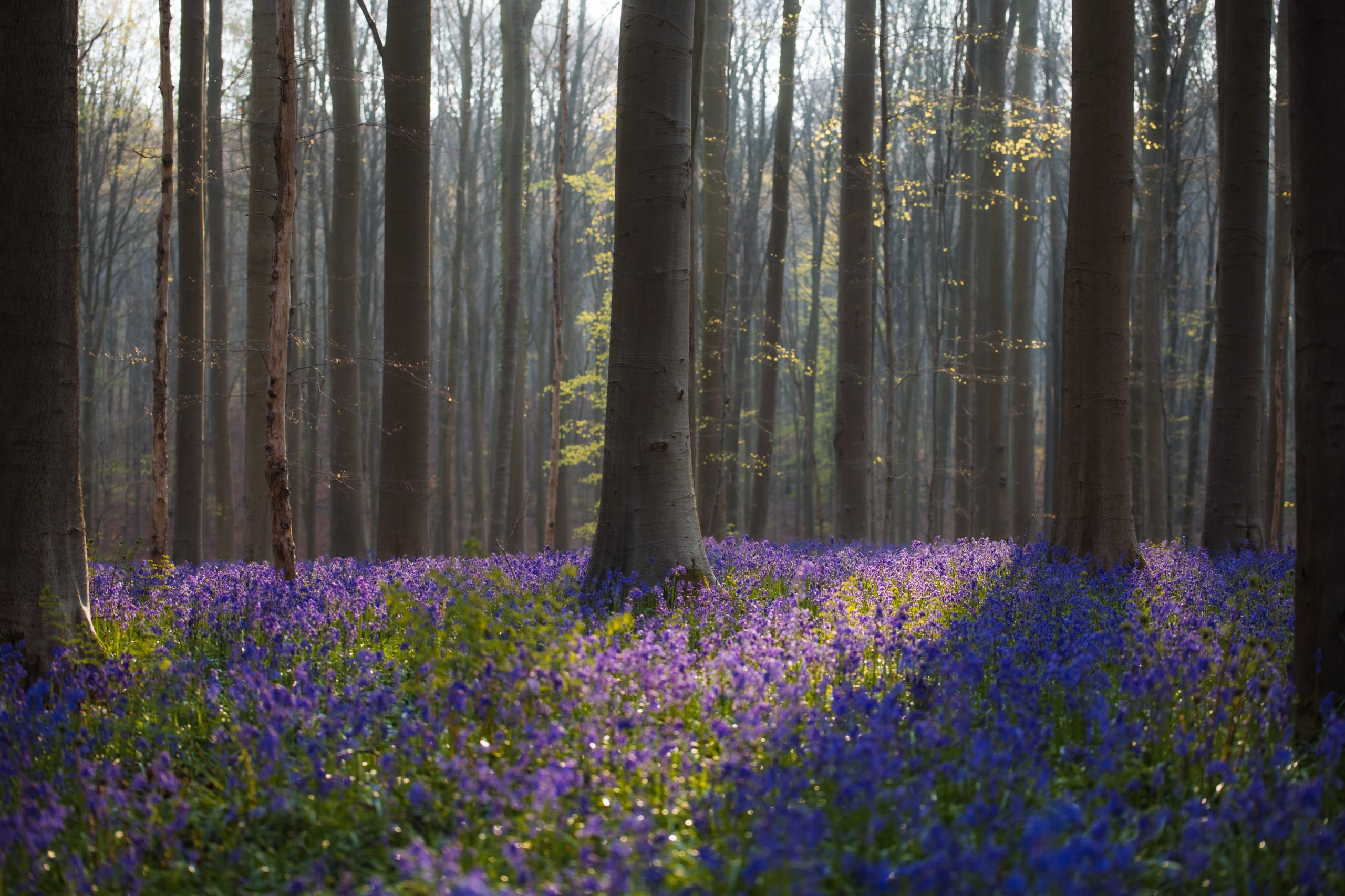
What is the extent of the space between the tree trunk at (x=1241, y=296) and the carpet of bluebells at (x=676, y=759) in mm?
4452

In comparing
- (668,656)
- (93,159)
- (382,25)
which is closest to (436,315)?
(382,25)

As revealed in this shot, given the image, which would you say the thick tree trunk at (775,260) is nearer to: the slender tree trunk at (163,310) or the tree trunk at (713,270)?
the tree trunk at (713,270)

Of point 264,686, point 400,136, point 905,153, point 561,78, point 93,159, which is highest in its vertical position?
point 905,153

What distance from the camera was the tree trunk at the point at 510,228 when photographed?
16.9 metres

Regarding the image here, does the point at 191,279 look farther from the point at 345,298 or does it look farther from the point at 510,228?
the point at 510,228

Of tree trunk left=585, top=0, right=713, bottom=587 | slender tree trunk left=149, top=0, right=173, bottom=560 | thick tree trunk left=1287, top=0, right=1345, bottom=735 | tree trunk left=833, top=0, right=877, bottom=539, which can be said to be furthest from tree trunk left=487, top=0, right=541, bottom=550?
thick tree trunk left=1287, top=0, right=1345, bottom=735

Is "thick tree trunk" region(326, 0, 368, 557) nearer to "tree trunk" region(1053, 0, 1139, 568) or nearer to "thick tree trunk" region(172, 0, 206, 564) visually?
"thick tree trunk" region(172, 0, 206, 564)

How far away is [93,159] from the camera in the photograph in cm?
2048

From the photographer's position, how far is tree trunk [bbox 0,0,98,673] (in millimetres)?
4715

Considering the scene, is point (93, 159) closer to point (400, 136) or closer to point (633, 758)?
point (400, 136)

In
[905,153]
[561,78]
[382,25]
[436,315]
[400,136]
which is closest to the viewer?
[400,136]

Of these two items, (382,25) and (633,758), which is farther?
(382,25)

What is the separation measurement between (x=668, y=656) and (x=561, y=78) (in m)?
9.49

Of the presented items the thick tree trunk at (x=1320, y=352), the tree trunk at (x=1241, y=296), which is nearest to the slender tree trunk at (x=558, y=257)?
the tree trunk at (x=1241, y=296)
